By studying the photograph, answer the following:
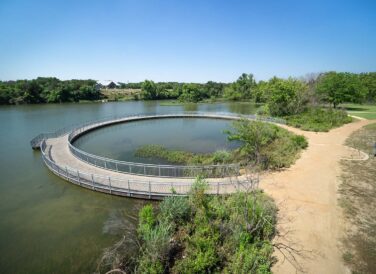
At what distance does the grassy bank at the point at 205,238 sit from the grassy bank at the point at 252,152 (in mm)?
7699

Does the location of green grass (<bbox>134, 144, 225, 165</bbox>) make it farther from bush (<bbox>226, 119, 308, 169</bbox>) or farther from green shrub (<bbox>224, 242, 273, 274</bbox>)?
green shrub (<bbox>224, 242, 273, 274</bbox>)

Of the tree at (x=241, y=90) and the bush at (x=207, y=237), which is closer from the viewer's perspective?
the bush at (x=207, y=237)

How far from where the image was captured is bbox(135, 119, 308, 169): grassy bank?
19.9 meters

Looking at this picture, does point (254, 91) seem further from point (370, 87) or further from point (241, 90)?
point (370, 87)

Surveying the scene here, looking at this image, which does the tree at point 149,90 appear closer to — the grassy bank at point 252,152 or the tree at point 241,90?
the tree at point 241,90

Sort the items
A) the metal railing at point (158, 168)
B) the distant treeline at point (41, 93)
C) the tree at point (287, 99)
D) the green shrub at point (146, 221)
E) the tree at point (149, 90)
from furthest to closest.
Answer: the tree at point (149, 90), the distant treeline at point (41, 93), the tree at point (287, 99), the metal railing at point (158, 168), the green shrub at point (146, 221)

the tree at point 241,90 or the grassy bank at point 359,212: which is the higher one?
the tree at point 241,90

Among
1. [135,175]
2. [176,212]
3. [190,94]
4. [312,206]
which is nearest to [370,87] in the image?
[190,94]

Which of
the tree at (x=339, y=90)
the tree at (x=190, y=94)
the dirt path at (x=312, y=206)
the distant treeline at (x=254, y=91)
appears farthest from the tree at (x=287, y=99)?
the tree at (x=190, y=94)

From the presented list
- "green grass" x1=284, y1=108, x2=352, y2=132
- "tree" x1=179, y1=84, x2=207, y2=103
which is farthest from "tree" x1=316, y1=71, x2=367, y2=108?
"tree" x1=179, y1=84, x2=207, y2=103

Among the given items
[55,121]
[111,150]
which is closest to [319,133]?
[111,150]

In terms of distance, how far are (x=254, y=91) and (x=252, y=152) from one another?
70.7 metres

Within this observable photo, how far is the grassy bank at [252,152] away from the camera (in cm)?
1989

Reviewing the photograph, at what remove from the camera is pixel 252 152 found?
21906 mm
